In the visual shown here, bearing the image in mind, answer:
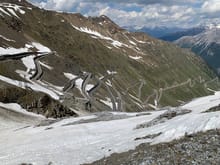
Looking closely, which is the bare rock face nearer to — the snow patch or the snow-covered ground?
the snow-covered ground

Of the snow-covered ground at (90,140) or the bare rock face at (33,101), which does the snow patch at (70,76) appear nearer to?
the bare rock face at (33,101)

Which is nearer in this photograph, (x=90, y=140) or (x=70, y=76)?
(x=90, y=140)

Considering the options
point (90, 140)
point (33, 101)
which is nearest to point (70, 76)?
point (33, 101)

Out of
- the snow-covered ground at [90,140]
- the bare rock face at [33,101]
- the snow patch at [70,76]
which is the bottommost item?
the snow-covered ground at [90,140]

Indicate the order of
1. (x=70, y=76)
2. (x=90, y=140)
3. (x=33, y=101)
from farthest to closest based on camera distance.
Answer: (x=70, y=76)
(x=33, y=101)
(x=90, y=140)

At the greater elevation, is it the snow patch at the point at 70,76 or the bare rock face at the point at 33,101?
the snow patch at the point at 70,76

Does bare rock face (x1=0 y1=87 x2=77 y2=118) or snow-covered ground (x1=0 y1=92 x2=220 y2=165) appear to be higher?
bare rock face (x1=0 y1=87 x2=77 y2=118)

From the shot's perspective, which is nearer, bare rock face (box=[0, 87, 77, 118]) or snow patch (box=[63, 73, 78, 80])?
bare rock face (box=[0, 87, 77, 118])

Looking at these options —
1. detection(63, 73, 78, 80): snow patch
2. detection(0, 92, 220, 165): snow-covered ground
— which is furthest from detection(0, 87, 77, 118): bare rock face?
detection(63, 73, 78, 80): snow patch

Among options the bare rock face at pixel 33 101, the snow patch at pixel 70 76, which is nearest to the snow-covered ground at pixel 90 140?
the bare rock face at pixel 33 101

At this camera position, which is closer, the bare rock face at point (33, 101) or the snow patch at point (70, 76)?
the bare rock face at point (33, 101)

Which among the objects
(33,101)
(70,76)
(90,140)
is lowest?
(90,140)

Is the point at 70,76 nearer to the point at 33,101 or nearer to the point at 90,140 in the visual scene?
the point at 33,101

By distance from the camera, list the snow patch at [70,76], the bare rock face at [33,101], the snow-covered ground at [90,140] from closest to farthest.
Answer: the snow-covered ground at [90,140]
the bare rock face at [33,101]
the snow patch at [70,76]
